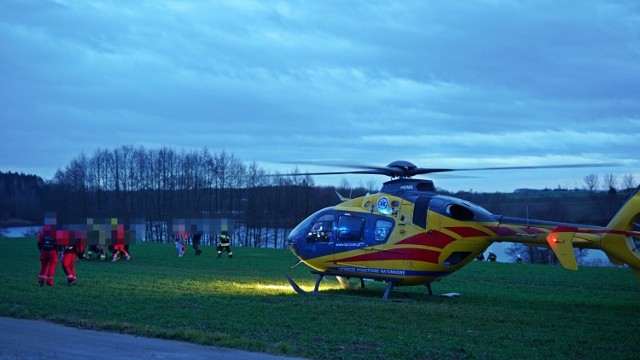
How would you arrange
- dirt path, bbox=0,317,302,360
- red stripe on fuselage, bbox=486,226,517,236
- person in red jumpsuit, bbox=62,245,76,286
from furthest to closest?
person in red jumpsuit, bbox=62,245,76,286
red stripe on fuselage, bbox=486,226,517,236
dirt path, bbox=0,317,302,360

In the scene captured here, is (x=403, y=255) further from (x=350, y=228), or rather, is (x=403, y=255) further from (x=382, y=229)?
(x=350, y=228)

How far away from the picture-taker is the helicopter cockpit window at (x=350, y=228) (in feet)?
62.8

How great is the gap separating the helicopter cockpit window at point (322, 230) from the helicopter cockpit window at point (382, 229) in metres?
1.52

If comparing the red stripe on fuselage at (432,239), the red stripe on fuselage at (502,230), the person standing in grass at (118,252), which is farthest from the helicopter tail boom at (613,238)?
the person standing in grass at (118,252)

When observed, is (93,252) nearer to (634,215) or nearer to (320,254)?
(320,254)

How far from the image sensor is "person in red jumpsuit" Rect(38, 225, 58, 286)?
1978 centimetres

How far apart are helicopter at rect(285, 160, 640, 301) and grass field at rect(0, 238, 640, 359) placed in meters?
0.98

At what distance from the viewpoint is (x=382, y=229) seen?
61.5ft

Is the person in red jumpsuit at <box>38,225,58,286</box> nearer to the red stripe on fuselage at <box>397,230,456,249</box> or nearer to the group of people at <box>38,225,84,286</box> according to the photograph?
the group of people at <box>38,225,84,286</box>

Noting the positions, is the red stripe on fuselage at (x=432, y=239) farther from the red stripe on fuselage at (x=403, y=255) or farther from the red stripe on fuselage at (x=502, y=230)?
the red stripe on fuselage at (x=502, y=230)

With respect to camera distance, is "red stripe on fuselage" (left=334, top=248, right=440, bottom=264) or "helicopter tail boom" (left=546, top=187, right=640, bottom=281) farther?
"red stripe on fuselage" (left=334, top=248, right=440, bottom=264)

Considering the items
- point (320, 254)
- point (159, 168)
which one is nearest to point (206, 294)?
point (320, 254)

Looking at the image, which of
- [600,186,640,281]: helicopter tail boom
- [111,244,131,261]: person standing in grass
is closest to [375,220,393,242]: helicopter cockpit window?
[600,186,640,281]: helicopter tail boom

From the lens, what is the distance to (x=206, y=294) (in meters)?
18.8
